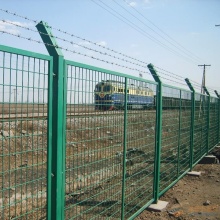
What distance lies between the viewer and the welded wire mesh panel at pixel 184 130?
728 centimetres

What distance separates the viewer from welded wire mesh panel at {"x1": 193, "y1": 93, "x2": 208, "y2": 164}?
9.11 m

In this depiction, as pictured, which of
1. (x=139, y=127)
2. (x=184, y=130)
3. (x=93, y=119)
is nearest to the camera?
(x=93, y=119)

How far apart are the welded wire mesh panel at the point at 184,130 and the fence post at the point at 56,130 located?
477cm

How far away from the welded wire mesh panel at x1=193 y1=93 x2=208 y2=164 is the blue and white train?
4299 millimetres

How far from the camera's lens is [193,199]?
643 cm

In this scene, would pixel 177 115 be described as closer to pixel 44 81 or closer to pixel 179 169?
pixel 179 169

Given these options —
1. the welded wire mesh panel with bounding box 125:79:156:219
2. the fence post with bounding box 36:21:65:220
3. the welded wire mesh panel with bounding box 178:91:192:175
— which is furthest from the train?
the welded wire mesh panel with bounding box 178:91:192:175

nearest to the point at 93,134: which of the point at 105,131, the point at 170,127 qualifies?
the point at 105,131

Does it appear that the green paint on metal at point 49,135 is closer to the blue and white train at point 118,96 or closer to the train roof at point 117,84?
the blue and white train at point 118,96

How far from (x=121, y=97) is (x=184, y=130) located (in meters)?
4.12

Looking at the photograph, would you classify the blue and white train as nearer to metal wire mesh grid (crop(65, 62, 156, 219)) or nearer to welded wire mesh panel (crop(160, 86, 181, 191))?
metal wire mesh grid (crop(65, 62, 156, 219))

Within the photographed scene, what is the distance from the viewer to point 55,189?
8.98 ft

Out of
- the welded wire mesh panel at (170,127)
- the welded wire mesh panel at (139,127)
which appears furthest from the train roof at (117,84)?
the welded wire mesh panel at (170,127)

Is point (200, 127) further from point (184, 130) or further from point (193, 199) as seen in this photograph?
point (193, 199)
